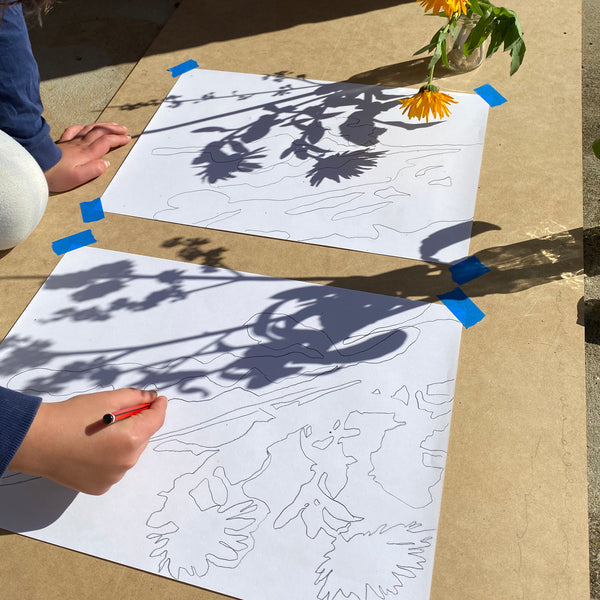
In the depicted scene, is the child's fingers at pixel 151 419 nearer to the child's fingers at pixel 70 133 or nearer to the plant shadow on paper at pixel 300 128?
the plant shadow on paper at pixel 300 128

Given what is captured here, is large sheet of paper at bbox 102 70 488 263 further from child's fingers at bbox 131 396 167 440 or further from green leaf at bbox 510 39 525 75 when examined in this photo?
child's fingers at bbox 131 396 167 440

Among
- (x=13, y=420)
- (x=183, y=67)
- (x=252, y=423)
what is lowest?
(x=252, y=423)

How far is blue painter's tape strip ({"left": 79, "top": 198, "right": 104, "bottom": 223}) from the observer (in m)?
1.13

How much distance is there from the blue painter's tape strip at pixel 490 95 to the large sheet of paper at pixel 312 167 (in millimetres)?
15

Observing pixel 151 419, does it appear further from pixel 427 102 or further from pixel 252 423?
pixel 427 102

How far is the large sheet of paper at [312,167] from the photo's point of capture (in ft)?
3.52

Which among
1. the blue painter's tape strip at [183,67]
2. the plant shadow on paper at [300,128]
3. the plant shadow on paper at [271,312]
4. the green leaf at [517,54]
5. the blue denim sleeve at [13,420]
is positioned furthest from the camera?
the blue painter's tape strip at [183,67]

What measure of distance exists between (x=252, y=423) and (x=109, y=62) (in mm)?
977

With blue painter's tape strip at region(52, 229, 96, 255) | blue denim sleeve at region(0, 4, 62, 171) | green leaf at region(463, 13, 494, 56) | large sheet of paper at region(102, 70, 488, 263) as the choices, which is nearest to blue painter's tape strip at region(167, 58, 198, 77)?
large sheet of paper at region(102, 70, 488, 263)

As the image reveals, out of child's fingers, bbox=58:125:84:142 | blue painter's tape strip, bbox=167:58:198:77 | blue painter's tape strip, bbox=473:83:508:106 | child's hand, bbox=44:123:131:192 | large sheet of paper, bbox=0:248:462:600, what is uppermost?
blue painter's tape strip, bbox=167:58:198:77

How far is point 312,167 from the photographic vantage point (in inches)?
45.6

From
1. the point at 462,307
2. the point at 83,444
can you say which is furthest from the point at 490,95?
the point at 83,444

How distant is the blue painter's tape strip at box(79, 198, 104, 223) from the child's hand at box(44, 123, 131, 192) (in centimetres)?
6

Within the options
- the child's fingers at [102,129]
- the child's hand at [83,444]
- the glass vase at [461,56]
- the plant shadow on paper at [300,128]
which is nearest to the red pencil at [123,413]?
the child's hand at [83,444]
